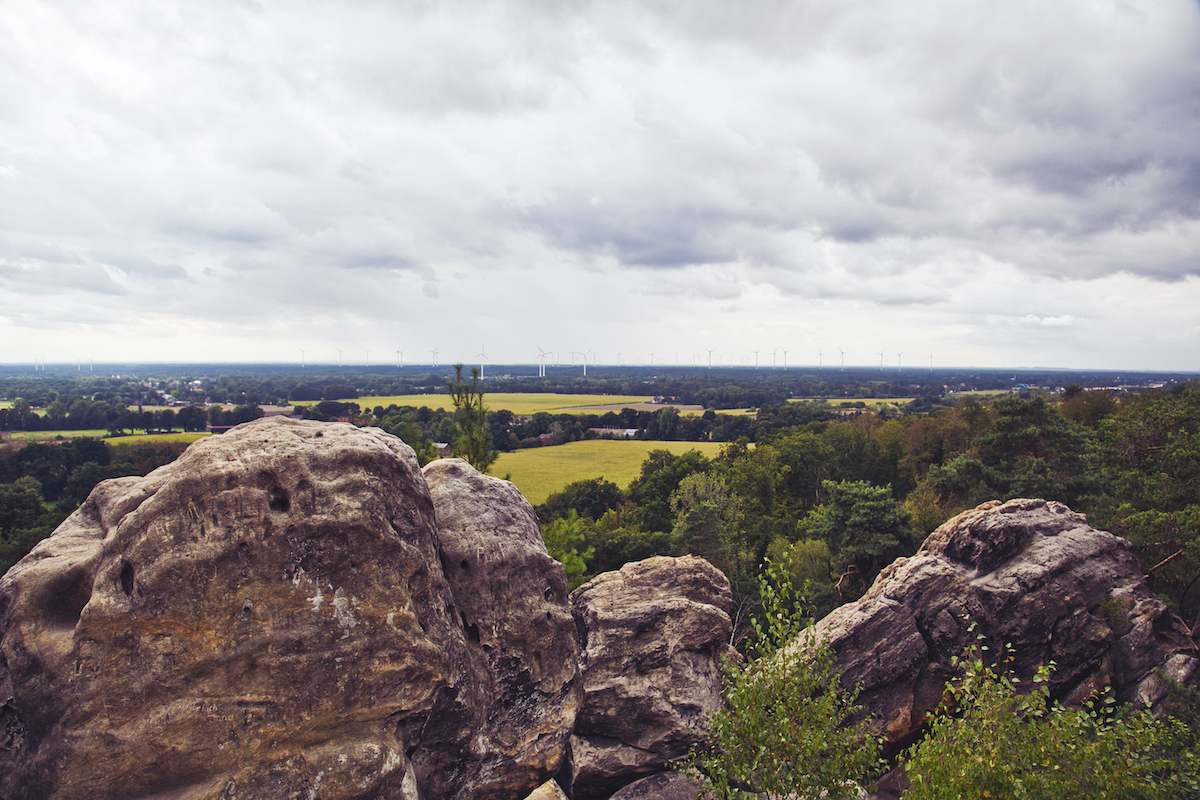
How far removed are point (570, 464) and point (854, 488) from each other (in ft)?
191

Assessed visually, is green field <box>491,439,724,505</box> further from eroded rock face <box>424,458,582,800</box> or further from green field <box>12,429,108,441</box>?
green field <box>12,429,108,441</box>

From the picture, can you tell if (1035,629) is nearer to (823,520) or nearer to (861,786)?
(861,786)

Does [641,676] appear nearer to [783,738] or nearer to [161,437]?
[783,738]

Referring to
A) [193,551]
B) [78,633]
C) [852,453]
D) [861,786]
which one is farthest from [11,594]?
[852,453]

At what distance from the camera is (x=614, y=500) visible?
69938mm

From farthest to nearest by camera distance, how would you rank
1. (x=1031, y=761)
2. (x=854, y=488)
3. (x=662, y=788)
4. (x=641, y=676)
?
(x=854, y=488) → (x=641, y=676) → (x=662, y=788) → (x=1031, y=761)

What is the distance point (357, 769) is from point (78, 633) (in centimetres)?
524

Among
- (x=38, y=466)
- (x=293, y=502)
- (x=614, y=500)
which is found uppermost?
(x=293, y=502)

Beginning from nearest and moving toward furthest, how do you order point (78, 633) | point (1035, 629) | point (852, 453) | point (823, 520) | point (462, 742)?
point (78, 633), point (462, 742), point (1035, 629), point (823, 520), point (852, 453)

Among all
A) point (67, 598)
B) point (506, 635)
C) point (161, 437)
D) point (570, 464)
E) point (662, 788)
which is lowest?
point (570, 464)

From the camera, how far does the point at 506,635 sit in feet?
46.6

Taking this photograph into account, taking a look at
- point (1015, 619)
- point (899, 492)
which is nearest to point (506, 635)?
point (1015, 619)

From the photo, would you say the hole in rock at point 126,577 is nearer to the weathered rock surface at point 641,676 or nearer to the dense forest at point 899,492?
the weathered rock surface at point 641,676

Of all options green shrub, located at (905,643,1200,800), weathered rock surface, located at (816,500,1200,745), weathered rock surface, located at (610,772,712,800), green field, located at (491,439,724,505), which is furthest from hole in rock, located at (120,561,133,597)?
green field, located at (491,439,724,505)
